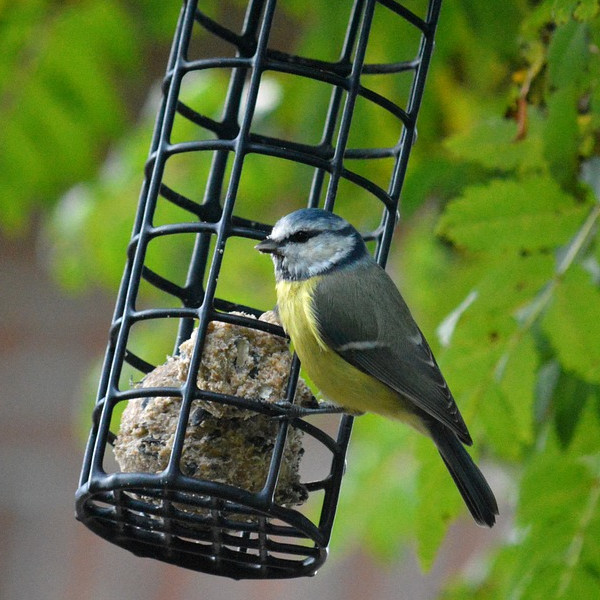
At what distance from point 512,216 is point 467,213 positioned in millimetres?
124

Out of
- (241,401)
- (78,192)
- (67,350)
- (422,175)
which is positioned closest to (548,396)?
(422,175)

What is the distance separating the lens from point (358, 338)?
9.04ft

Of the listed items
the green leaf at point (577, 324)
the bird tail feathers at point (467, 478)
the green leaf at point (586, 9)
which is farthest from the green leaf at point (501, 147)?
the bird tail feathers at point (467, 478)

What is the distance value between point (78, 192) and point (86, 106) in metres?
0.33

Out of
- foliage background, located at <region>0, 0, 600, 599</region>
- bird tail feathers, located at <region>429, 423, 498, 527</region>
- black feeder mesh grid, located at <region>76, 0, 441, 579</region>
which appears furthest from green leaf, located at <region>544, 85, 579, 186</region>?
bird tail feathers, located at <region>429, 423, 498, 527</region>

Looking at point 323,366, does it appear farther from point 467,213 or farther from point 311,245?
point 467,213

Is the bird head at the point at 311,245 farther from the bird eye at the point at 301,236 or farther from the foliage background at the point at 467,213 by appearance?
the foliage background at the point at 467,213

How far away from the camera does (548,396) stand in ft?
9.65

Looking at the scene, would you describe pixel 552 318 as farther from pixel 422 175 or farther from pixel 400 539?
pixel 400 539

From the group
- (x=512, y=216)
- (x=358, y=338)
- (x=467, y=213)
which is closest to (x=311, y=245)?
(x=358, y=338)

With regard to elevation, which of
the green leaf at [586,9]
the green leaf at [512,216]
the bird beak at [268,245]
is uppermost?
the green leaf at [586,9]

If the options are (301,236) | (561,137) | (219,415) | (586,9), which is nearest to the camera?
(586,9)

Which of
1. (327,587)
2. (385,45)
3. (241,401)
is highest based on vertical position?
(385,45)

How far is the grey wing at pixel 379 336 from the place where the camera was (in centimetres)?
271
